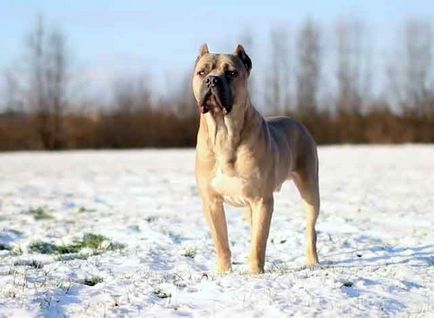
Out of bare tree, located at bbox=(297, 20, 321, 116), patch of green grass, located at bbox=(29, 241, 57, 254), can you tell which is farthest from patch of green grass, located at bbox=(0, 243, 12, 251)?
bare tree, located at bbox=(297, 20, 321, 116)

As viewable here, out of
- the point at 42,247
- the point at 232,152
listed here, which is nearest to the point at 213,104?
the point at 232,152

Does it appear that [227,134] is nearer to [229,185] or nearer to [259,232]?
[229,185]

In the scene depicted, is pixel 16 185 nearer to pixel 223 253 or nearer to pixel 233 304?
pixel 223 253

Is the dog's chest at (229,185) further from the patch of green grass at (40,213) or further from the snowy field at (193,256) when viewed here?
the patch of green grass at (40,213)

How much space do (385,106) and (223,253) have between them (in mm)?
44833

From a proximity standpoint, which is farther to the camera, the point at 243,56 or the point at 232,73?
the point at 243,56

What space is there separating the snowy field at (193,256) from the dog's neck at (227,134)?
37.7 inches

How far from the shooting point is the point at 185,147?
4672cm

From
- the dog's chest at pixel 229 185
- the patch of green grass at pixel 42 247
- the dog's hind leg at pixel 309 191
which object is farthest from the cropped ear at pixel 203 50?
the patch of green grass at pixel 42 247

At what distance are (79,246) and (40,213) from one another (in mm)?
3329

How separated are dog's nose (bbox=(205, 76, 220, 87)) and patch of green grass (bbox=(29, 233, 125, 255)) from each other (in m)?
2.78

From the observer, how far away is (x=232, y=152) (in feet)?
18.0

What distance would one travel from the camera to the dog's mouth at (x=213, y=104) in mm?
5168

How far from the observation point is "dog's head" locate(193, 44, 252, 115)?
5.16 m
